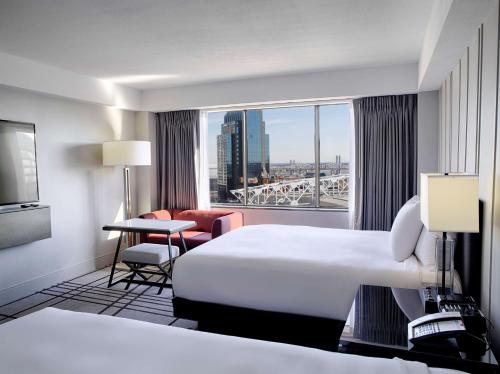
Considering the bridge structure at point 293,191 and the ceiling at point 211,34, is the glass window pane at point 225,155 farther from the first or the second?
the ceiling at point 211,34

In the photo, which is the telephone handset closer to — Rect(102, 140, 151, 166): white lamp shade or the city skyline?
the city skyline

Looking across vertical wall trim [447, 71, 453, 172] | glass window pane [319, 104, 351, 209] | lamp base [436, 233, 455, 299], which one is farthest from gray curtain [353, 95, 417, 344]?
lamp base [436, 233, 455, 299]

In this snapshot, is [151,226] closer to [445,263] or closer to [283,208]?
[283,208]

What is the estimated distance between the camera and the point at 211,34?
3.39 meters

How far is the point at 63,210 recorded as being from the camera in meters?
4.81

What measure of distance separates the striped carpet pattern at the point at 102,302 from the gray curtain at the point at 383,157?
2.79m

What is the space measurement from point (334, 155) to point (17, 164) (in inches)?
159

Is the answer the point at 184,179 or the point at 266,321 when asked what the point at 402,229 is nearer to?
the point at 266,321

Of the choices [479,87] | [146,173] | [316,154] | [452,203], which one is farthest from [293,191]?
[452,203]

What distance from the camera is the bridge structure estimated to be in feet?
18.4

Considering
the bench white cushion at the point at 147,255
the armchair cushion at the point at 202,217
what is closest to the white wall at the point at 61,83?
the armchair cushion at the point at 202,217

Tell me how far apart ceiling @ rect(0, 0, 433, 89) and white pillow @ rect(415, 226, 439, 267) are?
1.70 metres

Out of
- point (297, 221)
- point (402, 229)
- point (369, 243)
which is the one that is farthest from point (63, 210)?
point (402, 229)

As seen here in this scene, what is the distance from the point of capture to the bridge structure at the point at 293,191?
5.61 meters
